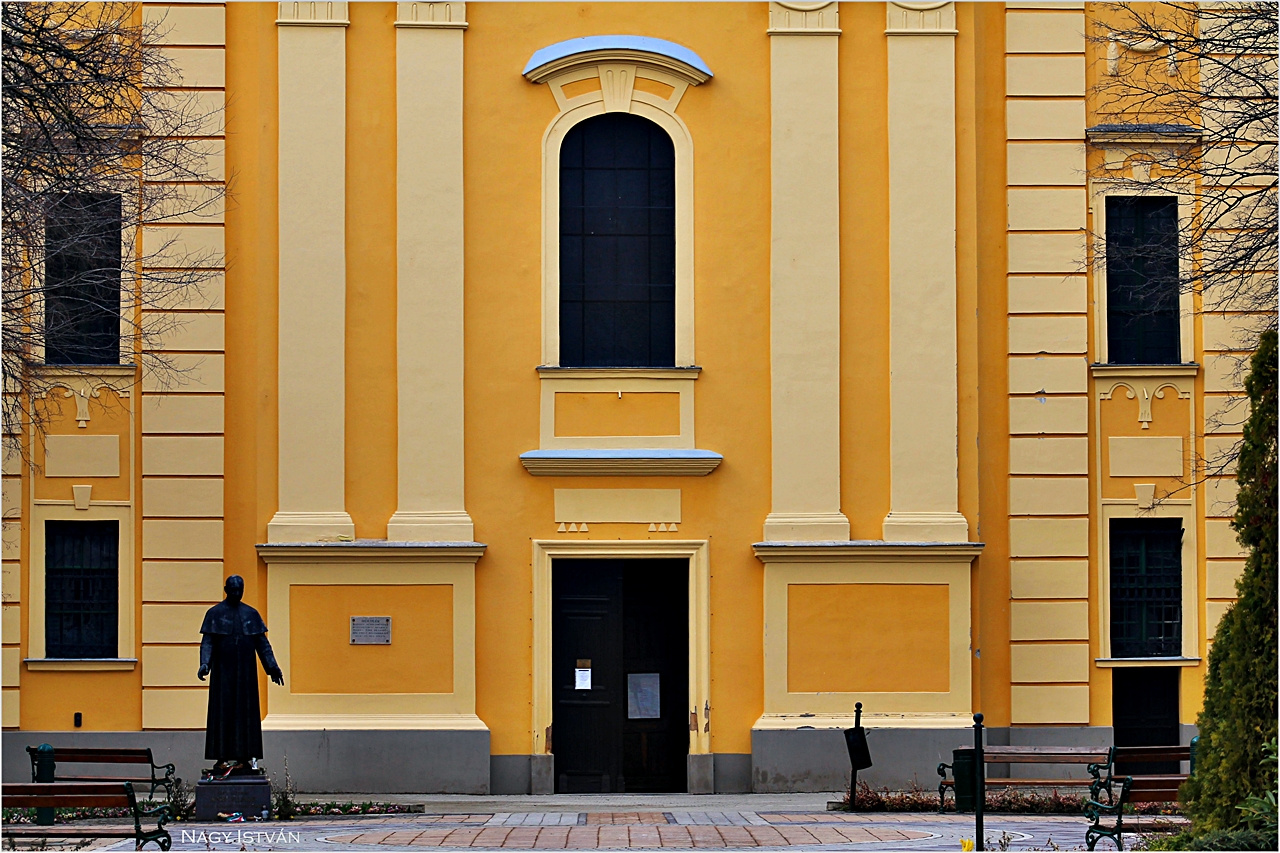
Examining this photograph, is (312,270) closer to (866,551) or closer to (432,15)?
(432,15)

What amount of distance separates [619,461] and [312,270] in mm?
3807

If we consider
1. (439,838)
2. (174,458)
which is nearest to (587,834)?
(439,838)

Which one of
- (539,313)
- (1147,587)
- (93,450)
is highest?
(539,313)

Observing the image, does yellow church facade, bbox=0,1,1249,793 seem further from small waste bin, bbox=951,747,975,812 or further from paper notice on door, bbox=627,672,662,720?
small waste bin, bbox=951,747,975,812

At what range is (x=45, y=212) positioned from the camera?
45.5 ft

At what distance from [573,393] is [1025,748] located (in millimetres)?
5818

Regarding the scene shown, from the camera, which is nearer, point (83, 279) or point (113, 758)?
point (83, 279)

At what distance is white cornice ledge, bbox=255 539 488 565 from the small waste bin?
526cm

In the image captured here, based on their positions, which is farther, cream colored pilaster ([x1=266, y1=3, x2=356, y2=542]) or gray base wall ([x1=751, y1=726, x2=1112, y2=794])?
cream colored pilaster ([x1=266, y1=3, x2=356, y2=542])

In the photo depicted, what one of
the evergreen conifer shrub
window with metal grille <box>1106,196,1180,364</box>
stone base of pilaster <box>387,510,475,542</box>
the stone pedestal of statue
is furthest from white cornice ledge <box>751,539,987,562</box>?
the evergreen conifer shrub

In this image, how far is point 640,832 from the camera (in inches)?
542

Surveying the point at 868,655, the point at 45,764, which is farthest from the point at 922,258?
the point at 45,764

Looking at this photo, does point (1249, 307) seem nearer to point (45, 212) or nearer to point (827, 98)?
point (827, 98)

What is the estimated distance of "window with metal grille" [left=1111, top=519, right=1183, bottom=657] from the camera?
697 inches
